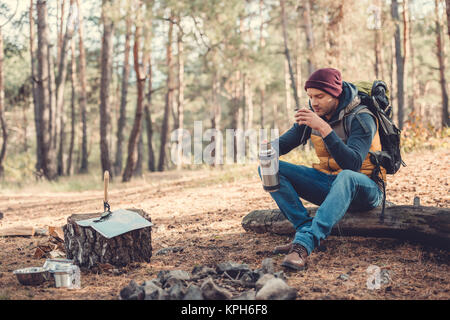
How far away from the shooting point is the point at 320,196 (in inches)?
159

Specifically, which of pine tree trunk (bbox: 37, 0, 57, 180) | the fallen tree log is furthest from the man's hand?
pine tree trunk (bbox: 37, 0, 57, 180)

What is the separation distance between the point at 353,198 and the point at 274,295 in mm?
1271

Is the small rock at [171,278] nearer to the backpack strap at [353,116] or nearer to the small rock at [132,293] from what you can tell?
the small rock at [132,293]

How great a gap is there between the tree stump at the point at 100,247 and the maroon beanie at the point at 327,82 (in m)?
2.05

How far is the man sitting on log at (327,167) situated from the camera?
3453mm

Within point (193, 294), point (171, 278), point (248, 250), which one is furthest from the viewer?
point (248, 250)

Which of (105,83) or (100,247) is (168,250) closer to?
(100,247)

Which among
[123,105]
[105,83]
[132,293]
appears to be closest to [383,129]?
[132,293]

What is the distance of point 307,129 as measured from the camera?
409 centimetres

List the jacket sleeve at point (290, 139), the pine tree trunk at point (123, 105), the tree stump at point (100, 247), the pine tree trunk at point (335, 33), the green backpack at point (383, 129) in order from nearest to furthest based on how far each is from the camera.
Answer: the green backpack at point (383, 129) → the tree stump at point (100, 247) → the jacket sleeve at point (290, 139) → the pine tree trunk at point (335, 33) → the pine tree trunk at point (123, 105)

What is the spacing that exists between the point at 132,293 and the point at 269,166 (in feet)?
5.12

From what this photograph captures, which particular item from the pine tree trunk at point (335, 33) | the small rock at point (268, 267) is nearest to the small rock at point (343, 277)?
the small rock at point (268, 267)

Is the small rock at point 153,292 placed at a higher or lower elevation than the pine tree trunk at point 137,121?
lower
